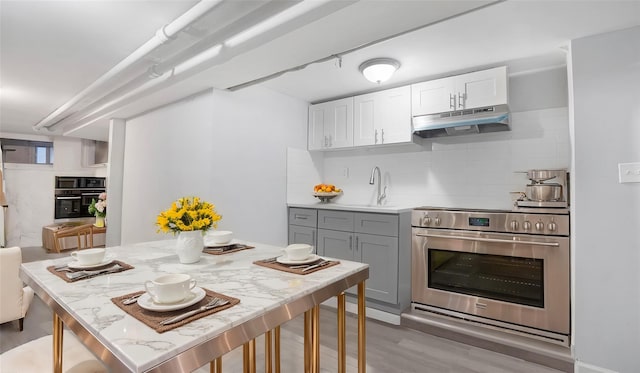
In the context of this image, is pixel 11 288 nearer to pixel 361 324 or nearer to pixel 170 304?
pixel 170 304

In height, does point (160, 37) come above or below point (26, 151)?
above

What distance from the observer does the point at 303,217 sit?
356cm

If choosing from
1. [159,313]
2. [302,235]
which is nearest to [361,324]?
[159,313]

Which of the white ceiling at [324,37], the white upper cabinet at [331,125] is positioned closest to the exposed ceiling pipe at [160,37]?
the white ceiling at [324,37]

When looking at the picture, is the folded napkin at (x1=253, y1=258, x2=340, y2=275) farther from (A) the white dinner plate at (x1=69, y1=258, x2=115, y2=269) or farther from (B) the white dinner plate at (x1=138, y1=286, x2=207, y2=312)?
(A) the white dinner plate at (x1=69, y1=258, x2=115, y2=269)

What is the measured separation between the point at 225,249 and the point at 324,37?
152cm

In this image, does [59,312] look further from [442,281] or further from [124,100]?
[124,100]

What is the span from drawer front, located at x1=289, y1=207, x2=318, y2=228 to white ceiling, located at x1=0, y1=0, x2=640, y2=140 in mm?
1361

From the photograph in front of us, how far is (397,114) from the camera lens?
3215 mm

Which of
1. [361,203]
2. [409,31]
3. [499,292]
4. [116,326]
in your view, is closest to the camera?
[116,326]

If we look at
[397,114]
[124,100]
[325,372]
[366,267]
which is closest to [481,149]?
[397,114]

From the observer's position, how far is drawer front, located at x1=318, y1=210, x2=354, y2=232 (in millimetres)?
3188

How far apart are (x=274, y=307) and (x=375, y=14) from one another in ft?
5.61

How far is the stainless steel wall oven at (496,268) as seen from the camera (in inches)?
91.4
